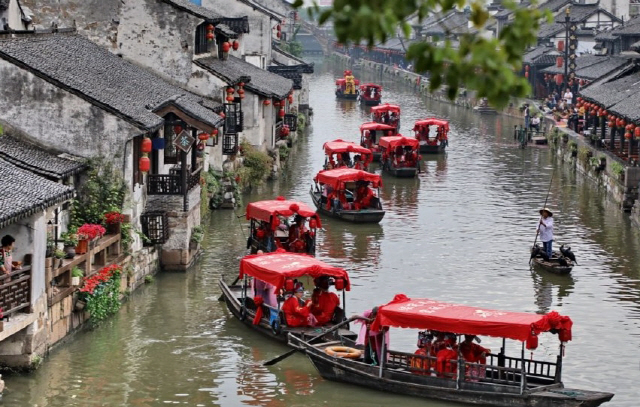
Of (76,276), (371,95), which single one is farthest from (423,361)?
(371,95)

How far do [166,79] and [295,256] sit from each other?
1868 cm

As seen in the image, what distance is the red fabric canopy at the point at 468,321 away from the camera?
24.1 meters

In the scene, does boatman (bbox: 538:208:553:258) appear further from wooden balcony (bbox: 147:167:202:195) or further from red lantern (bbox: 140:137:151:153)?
red lantern (bbox: 140:137:151:153)

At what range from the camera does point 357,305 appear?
1347 inches

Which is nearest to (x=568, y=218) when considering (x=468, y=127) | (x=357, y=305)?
(x=357, y=305)

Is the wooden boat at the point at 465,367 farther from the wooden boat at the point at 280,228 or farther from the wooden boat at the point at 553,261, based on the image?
the wooden boat at the point at 553,261

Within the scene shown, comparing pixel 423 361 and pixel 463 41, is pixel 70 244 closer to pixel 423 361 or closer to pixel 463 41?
pixel 423 361

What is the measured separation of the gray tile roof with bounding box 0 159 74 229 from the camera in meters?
24.6

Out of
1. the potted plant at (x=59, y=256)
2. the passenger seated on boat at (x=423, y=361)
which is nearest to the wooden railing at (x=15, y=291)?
the potted plant at (x=59, y=256)

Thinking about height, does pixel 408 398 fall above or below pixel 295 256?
below

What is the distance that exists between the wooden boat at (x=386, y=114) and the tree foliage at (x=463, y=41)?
67.2m

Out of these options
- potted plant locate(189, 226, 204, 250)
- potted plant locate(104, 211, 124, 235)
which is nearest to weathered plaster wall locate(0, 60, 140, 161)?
potted plant locate(104, 211, 124, 235)

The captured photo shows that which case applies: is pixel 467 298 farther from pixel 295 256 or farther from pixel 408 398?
pixel 408 398

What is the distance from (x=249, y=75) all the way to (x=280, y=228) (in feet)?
64.3
